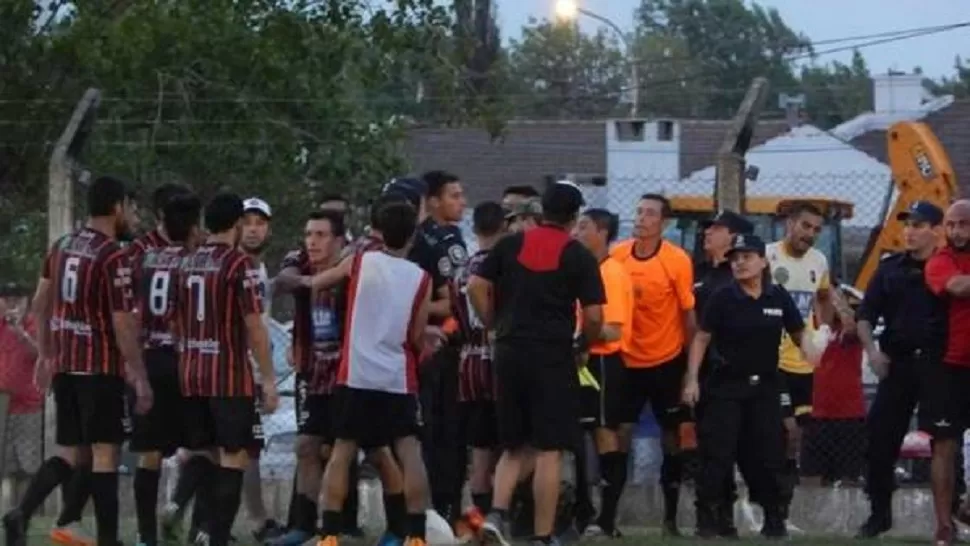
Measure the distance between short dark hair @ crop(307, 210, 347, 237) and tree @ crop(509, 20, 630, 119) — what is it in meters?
65.7

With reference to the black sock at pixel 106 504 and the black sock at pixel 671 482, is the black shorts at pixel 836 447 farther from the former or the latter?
the black sock at pixel 106 504

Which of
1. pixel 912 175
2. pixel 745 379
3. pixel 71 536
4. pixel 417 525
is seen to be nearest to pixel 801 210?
pixel 745 379

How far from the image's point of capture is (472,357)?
14656 mm

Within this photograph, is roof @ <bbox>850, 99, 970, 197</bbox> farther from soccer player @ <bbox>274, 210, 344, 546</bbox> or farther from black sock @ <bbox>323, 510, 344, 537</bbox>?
black sock @ <bbox>323, 510, 344, 537</bbox>

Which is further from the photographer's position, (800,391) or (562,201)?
(800,391)

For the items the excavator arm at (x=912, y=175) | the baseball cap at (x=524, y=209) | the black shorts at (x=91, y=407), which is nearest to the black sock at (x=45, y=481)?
the black shorts at (x=91, y=407)

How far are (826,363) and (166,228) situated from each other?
6.37 metres

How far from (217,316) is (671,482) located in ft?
13.8

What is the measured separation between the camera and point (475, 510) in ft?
46.6

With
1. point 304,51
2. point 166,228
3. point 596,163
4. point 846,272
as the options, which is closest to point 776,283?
point 166,228

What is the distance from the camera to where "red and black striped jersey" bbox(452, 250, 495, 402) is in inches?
575

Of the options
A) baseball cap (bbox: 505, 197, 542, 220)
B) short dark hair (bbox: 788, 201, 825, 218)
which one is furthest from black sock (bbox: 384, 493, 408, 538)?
short dark hair (bbox: 788, 201, 825, 218)

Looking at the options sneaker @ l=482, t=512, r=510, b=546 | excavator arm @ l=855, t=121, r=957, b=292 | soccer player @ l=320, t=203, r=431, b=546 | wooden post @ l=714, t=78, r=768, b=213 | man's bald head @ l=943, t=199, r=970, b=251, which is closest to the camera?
soccer player @ l=320, t=203, r=431, b=546

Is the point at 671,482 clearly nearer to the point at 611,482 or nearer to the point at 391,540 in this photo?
the point at 611,482
